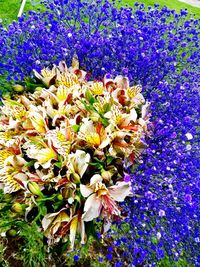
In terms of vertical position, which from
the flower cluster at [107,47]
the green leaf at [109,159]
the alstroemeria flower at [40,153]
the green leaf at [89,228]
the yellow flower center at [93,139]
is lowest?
the green leaf at [89,228]

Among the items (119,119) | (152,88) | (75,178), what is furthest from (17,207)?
(152,88)

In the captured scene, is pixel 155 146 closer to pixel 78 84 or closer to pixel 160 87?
pixel 160 87

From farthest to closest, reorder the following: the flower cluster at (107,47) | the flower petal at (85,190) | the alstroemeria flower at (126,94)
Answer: the flower cluster at (107,47) < the alstroemeria flower at (126,94) < the flower petal at (85,190)

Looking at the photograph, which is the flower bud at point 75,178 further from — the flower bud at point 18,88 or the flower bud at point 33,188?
the flower bud at point 18,88

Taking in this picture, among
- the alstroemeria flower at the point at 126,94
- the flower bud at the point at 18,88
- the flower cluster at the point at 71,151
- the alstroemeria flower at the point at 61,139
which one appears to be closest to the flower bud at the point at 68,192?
the flower cluster at the point at 71,151

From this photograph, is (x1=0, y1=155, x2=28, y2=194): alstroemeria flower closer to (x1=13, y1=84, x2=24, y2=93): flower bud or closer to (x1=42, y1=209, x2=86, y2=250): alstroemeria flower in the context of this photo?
(x1=42, y1=209, x2=86, y2=250): alstroemeria flower

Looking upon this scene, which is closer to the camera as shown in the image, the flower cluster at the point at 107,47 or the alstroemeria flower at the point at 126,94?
the alstroemeria flower at the point at 126,94

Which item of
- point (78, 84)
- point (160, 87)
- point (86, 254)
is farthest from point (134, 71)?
point (86, 254)
